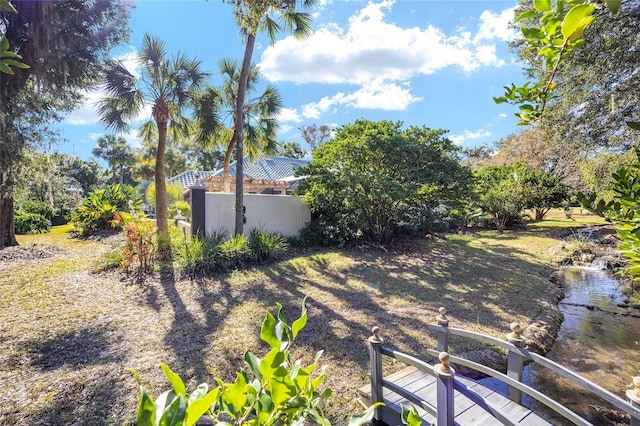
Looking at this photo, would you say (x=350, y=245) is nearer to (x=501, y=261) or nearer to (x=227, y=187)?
(x=501, y=261)

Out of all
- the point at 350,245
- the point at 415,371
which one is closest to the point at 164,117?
the point at 350,245

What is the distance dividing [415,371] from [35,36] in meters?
9.09

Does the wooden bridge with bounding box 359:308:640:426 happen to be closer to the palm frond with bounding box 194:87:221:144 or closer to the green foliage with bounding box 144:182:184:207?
the palm frond with bounding box 194:87:221:144

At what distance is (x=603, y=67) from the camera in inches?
258

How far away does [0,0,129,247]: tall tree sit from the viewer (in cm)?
631

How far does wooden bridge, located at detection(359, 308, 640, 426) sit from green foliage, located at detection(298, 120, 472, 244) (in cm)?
540

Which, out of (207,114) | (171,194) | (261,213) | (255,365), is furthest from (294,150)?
(255,365)

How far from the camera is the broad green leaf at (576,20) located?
75 centimetres

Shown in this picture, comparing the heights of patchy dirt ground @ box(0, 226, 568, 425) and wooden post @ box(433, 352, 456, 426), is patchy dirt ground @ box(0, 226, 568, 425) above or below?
below

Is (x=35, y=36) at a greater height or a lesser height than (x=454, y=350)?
greater

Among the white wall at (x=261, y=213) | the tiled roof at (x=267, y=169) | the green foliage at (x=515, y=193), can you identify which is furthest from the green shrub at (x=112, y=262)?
the green foliage at (x=515, y=193)

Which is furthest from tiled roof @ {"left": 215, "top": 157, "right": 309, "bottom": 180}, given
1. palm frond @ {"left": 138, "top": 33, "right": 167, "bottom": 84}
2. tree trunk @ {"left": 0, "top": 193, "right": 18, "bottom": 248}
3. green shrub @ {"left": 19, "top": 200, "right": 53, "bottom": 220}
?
palm frond @ {"left": 138, "top": 33, "right": 167, "bottom": 84}

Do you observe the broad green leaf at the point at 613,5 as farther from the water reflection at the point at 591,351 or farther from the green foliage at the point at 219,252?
the green foliage at the point at 219,252

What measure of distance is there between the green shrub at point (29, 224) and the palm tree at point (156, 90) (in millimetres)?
9558
